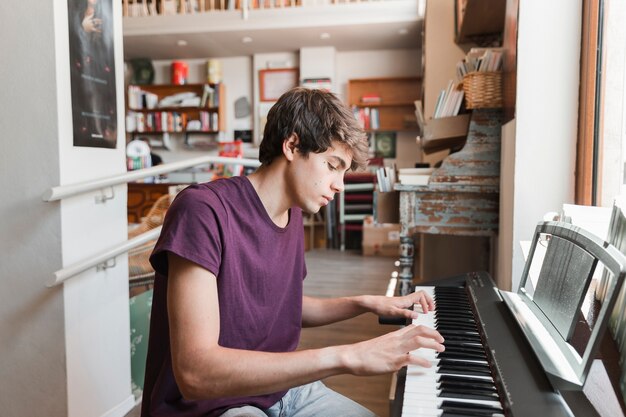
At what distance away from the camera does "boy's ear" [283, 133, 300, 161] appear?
3.80 ft

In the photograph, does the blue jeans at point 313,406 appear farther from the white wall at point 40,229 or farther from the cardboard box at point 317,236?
the cardboard box at point 317,236

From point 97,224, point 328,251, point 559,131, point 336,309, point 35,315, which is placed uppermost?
point 559,131

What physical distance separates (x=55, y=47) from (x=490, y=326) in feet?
5.37

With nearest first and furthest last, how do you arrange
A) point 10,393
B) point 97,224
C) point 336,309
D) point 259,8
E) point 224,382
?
point 224,382 → point 336,309 → point 10,393 → point 97,224 → point 259,8

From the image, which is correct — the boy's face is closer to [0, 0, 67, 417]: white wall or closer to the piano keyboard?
the piano keyboard

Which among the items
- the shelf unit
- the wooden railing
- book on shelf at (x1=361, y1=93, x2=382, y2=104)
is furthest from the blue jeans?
book on shelf at (x1=361, y1=93, x2=382, y2=104)

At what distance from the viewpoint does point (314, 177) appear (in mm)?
1173

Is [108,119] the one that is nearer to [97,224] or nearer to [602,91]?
[97,224]

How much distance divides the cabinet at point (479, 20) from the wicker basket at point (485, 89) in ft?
2.58

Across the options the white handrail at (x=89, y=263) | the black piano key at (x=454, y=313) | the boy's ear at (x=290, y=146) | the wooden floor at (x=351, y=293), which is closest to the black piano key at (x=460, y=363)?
the black piano key at (x=454, y=313)

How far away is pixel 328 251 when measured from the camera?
6625mm

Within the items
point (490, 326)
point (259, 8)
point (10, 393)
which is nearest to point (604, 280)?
point (490, 326)

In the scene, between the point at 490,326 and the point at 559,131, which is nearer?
the point at 490,326

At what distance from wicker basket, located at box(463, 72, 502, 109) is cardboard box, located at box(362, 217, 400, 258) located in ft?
12.8
